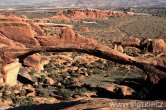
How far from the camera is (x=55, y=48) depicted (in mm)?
25172

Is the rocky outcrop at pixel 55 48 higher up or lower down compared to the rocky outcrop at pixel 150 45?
higher up

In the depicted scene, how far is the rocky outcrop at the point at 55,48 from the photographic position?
907 inches

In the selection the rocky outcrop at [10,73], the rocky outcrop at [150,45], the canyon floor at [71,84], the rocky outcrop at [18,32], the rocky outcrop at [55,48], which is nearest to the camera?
the rocky outcrop at [55,48]

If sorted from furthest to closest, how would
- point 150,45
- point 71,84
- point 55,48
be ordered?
point 150,45
point 71,84
point 55,48

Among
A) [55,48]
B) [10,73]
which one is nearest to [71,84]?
[10,73]

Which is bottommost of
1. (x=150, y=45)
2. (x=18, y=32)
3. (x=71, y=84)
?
(x=150, y=45)

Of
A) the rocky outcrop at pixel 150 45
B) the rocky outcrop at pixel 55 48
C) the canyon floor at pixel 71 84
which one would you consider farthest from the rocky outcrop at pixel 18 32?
the rocky outcrop at pixel 150 45

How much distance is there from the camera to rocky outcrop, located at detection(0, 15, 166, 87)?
2305 centimetres

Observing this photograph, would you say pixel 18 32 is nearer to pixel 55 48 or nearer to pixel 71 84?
pixel 71 84

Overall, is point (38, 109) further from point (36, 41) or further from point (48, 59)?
point (48, 59)

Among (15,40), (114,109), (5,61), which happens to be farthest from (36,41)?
(114,109)

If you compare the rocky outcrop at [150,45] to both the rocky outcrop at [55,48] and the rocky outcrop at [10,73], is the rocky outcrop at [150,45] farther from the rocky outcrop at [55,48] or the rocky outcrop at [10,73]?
the rocky outcrop at [10,73]

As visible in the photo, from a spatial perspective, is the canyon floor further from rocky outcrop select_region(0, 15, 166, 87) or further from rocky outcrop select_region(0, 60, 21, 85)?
rocky outcrop select_region(0, 15, 166, 87)

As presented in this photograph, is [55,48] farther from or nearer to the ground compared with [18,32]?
farther from the ground
